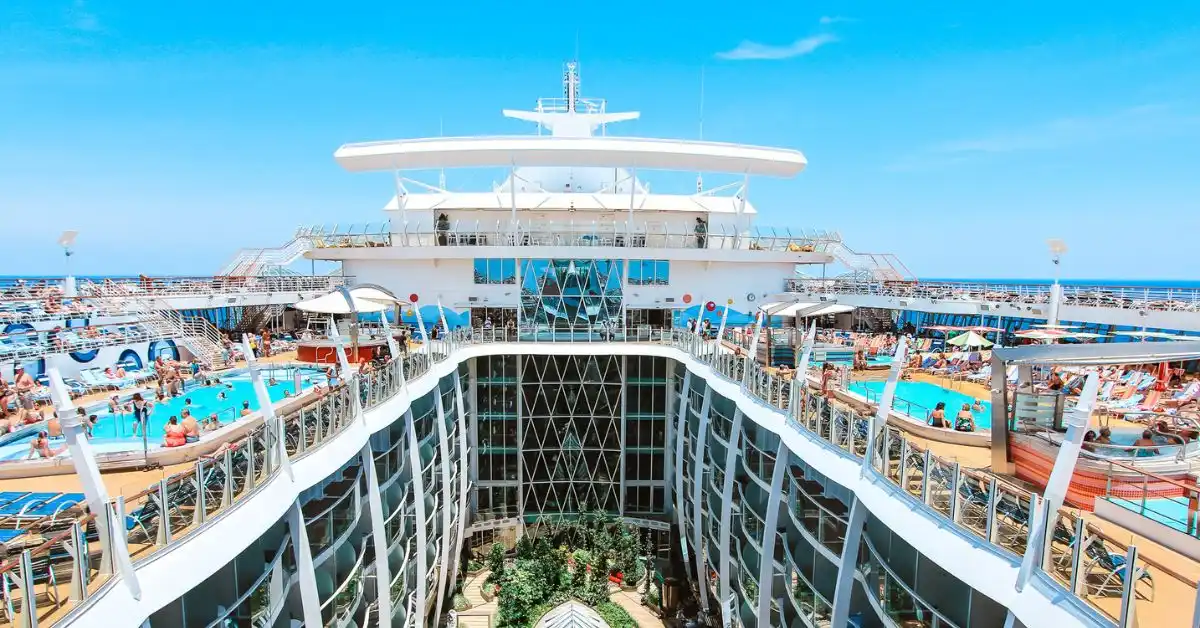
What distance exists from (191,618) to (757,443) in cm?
948

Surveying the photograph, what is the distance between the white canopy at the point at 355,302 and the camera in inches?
494

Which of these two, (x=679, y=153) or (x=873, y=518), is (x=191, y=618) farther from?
(x=679, y=153)

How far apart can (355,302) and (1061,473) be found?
12019mm

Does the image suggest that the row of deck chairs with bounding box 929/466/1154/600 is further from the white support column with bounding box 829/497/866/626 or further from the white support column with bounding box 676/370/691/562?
the white support column with bounding box 676/370/691/562

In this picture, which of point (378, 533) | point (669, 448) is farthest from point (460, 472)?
point (378, 533)

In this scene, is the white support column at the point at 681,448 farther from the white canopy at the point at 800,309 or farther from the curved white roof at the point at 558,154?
the curved white roof at the point at 558,154

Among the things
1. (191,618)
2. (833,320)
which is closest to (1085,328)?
(833,320)

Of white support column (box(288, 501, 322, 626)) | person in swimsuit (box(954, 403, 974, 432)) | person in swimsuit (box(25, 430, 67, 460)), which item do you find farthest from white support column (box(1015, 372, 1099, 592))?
person in swimsuit (box(25, 430, 67, 460))

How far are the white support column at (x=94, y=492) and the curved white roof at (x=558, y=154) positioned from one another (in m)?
15.5

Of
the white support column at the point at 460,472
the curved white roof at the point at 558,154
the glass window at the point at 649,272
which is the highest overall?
the curved white roof at the point at 558,154

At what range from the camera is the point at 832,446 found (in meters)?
7.77

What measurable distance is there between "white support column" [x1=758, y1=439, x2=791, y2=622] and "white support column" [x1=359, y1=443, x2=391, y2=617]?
252 inches

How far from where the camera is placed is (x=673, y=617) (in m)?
15.8

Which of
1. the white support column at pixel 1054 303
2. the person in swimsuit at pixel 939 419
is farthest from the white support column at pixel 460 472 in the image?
the white support column at pixel 1054 303
